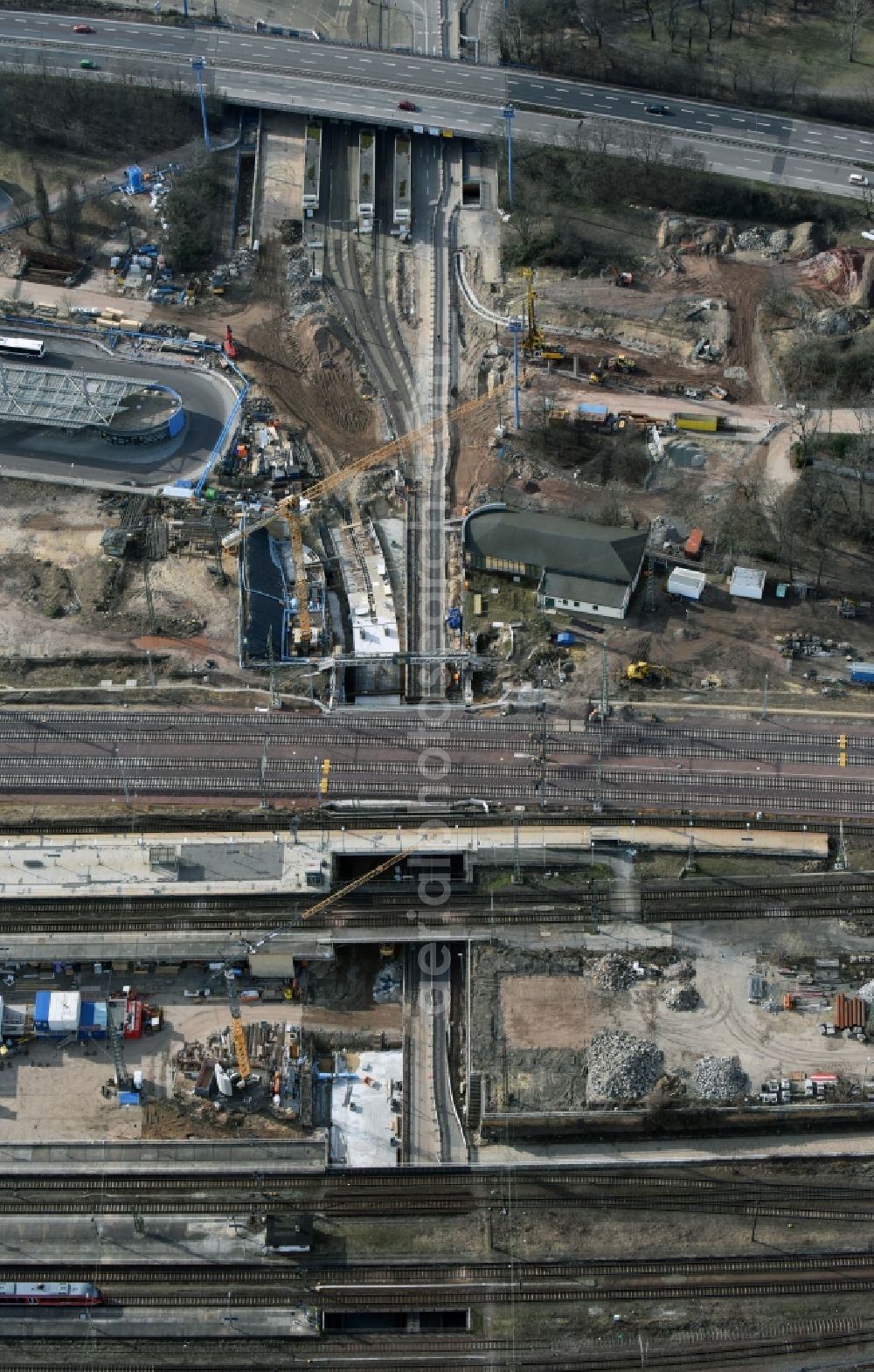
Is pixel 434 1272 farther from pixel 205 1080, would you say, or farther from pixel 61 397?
pixel 61 397

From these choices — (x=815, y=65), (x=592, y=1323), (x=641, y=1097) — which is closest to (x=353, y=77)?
(x=815, y=65)

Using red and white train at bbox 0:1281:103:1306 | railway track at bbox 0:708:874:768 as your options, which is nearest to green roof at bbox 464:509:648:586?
railway track at bbox 0:708:874:768

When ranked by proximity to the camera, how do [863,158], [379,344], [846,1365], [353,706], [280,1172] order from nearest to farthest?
[846,1365] → [280,1172] → [353,706] → [379,344] → [863,158]

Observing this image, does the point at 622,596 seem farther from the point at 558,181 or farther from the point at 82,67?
the point at 82,67

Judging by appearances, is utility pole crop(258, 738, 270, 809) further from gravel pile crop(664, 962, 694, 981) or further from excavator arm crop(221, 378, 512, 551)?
gravel pile crop(664, 962, 694, 981)

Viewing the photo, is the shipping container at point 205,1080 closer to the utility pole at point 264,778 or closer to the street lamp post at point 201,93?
the utility pole at point 264,778

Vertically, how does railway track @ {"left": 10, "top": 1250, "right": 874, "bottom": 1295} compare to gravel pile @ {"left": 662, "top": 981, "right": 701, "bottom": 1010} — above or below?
below

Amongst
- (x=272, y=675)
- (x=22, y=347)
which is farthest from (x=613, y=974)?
(x=22, y=347)
